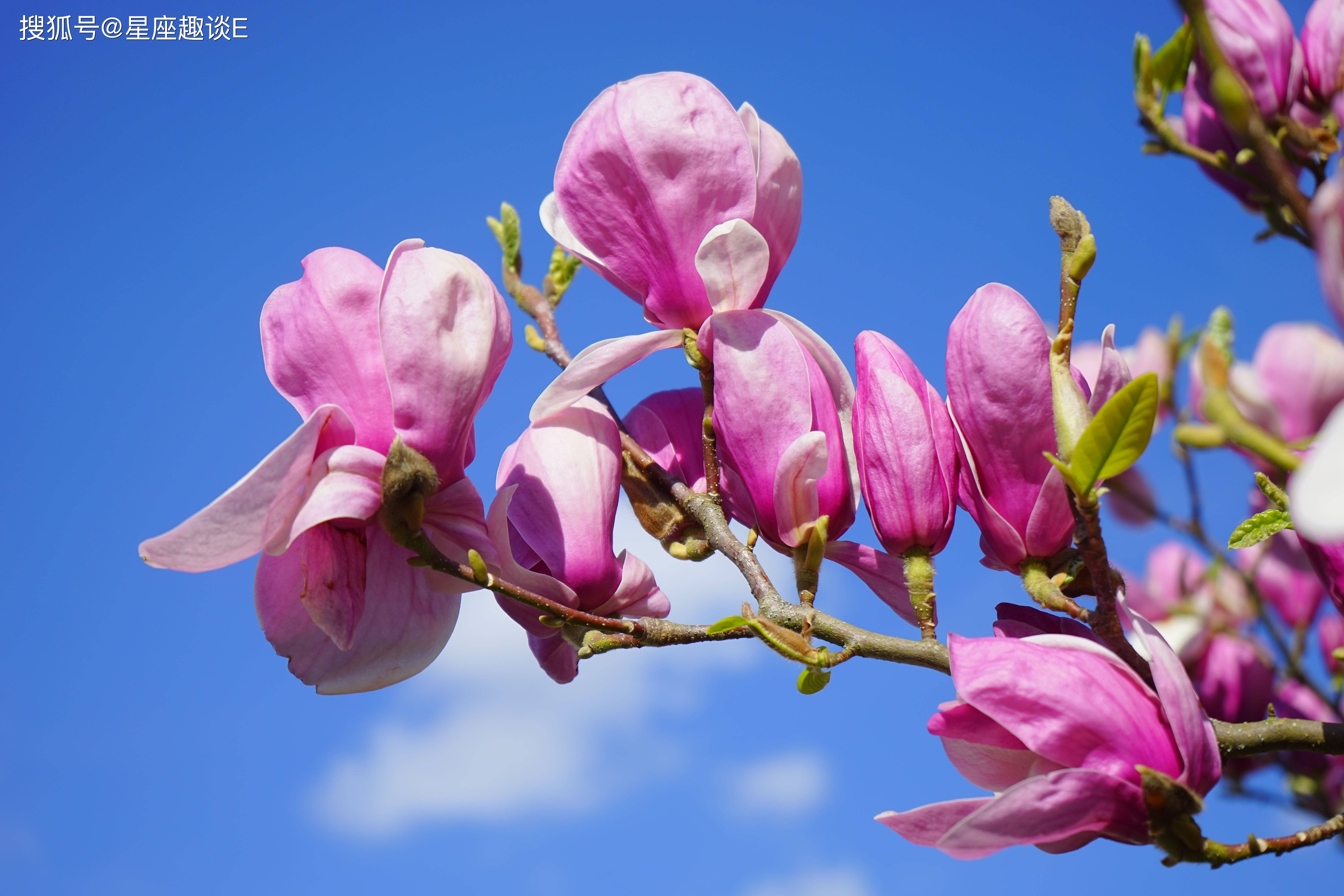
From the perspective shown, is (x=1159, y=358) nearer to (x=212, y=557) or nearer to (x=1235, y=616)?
(x=1235, y=616)

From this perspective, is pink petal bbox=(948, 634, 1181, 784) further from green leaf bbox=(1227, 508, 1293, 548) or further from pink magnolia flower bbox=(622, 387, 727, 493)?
pink magnolia flower bbox=(622, 387, 727, 493)

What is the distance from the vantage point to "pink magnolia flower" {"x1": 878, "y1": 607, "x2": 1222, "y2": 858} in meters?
0.64

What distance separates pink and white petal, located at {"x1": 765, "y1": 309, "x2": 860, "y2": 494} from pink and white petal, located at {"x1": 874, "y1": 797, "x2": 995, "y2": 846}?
286 mm

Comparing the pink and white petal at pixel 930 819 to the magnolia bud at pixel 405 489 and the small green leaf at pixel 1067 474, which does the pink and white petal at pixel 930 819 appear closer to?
the small green leaf at pixel 1067 474

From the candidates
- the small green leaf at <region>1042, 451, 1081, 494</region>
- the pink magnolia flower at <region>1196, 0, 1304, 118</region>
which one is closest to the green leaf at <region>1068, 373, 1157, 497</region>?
the small green leaf at <region>1042, 451, 1081, 494</region>

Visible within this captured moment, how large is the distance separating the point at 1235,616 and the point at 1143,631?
1614 mm

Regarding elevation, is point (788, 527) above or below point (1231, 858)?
above

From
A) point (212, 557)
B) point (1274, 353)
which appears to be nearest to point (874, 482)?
point (212, 557)

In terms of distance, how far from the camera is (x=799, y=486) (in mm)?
841

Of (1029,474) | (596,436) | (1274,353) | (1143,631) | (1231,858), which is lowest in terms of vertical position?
(1231,858)

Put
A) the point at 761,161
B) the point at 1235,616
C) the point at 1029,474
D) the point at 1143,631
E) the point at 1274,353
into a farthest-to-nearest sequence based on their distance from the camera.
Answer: the point at 1274,353 < the point at 1235,616 < the point at 761,161 < the point at 1029,474 < the point at 1143,631

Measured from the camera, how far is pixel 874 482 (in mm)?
822

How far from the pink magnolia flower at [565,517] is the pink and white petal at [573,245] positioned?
112 millimetres

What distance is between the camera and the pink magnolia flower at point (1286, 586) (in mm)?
2184
